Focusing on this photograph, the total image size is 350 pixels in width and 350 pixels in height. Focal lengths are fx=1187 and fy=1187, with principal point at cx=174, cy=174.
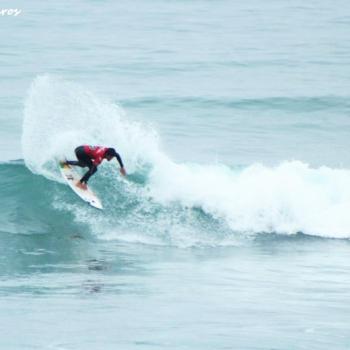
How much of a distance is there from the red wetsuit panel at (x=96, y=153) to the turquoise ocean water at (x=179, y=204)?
3.31 ft

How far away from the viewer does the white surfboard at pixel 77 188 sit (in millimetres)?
20109

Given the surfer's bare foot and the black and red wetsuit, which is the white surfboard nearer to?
the surfer's bare foot

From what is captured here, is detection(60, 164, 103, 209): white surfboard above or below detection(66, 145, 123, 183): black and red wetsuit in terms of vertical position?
below

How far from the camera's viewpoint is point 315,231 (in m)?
20.9

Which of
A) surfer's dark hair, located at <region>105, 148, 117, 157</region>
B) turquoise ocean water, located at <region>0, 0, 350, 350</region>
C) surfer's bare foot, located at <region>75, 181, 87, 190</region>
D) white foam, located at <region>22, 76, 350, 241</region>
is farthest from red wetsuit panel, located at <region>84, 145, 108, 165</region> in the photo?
white foam, located at <region>22, 76, 350, 241</region>

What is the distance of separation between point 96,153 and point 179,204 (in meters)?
2.06

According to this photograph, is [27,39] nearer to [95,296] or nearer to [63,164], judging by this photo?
[63,164]

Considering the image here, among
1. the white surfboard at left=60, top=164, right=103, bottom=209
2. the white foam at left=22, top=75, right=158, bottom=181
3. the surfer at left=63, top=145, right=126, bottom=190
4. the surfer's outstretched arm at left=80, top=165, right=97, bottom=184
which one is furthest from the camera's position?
the white foam at left=22, top=75, right=158, bottom=181

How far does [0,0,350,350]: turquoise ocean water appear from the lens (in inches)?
537

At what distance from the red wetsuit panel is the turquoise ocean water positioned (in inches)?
39.8

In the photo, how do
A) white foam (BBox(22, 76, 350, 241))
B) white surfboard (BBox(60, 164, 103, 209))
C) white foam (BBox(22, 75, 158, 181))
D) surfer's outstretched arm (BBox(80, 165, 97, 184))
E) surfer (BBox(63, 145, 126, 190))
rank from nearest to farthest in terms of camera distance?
surfer (BBox(63, 145, 126, 190)), surfer's outstretched arm (BBox(80, 165, 97, 184)), white surfboard (BBox(60, 164, 103, 209)), white foam (BBox(22, 76, 350, 241)), white foam (BBox(22, 75, 158, 181))

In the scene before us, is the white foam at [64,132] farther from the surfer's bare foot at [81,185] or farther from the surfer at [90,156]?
the surfer at [90,156]

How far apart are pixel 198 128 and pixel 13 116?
476 cm

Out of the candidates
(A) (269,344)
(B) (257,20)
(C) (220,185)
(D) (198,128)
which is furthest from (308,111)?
(A) (269,344)
